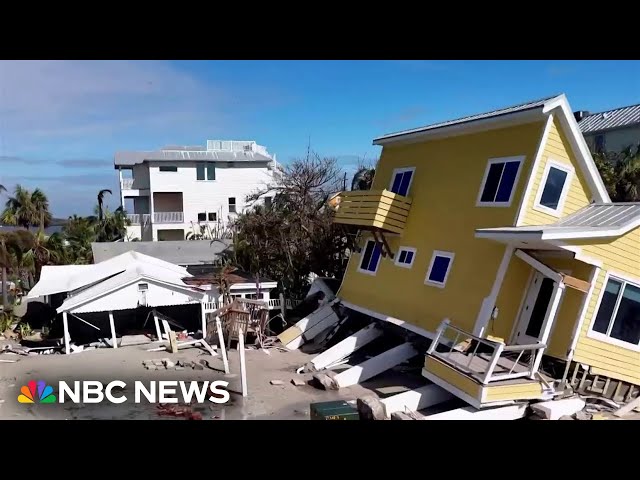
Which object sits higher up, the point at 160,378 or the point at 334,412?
the point at 334,412

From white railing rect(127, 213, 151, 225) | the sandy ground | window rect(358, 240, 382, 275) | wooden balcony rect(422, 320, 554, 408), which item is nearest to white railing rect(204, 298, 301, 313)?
the sandy ground

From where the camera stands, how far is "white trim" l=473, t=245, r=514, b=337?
36.5 feet

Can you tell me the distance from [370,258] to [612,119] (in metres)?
23.0

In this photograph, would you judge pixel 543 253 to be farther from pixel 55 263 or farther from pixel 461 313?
pixel 55 263

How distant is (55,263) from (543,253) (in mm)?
21562

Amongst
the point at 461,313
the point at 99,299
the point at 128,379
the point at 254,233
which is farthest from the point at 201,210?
the point at 461,313

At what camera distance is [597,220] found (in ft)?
36.6

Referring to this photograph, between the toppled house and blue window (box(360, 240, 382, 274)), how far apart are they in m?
1.51

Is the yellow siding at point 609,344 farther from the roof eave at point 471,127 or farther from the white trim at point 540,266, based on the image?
the roof eave at point 471,127

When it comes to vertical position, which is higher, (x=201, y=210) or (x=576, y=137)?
(x=576, y=137)

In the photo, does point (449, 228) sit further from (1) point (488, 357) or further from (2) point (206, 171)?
(2) point (206, 171)

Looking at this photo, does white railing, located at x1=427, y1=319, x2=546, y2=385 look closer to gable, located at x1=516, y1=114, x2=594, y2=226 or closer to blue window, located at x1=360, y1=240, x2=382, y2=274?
gable, located at x1=516, y1=114, x2=594, y2=226

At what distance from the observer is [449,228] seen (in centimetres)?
1315

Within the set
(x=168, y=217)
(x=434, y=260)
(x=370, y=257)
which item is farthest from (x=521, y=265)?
(x=168, y=217)
